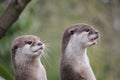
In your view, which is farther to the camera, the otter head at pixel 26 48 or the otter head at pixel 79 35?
the otter head at pixel 79 35

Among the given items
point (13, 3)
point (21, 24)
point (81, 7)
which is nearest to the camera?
point (13, 3)

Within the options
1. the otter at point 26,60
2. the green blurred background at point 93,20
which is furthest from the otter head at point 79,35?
the green blurred background at point 93,20

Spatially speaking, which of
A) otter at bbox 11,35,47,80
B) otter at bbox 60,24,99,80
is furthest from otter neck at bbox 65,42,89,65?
otter at bbox 11,35,47,80

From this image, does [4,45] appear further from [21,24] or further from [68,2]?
[68,2]

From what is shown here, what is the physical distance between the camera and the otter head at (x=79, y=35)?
11.3ft

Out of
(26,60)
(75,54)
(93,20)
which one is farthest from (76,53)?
(93,20)

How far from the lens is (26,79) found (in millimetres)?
3553

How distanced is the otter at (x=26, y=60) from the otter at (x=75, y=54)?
0.12 metres

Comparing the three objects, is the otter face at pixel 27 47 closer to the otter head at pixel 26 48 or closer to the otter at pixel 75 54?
the otter head at pixel 26 48

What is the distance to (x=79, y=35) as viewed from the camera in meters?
3.58

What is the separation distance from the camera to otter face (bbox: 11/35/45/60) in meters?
3.32

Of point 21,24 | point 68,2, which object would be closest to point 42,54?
point 21,24

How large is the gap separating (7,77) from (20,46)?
0.79 ft

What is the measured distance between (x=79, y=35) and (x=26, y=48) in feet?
1.01
